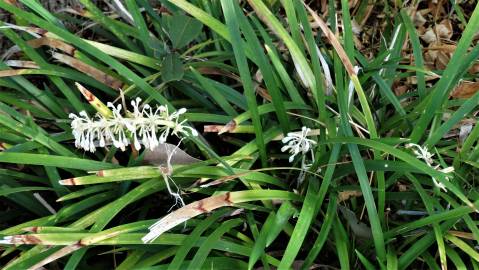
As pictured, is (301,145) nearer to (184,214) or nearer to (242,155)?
(242,155)

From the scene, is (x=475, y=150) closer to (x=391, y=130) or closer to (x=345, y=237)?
(x=391, y=130)

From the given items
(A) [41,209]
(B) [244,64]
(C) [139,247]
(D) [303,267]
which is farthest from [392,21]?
(A) [41,209]

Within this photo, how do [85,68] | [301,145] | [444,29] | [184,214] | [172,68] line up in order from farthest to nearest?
1. [444,29]
2. [85,68]
3. [172,68]
4. [301,145]
5. [184,214]

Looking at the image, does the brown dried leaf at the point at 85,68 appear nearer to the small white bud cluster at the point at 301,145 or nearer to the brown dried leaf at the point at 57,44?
the brown dried leaf at the point at 57,44

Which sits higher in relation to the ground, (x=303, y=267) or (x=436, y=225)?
(x=436, y=225)

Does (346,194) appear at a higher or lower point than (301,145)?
lower

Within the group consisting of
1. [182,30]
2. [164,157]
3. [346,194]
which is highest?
[182,30]

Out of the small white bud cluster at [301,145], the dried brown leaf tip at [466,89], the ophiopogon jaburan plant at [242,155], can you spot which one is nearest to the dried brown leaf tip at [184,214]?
the ophiopogon jaburan plant at [242,155]

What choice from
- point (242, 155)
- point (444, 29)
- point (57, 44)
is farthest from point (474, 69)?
point (57, 44)
